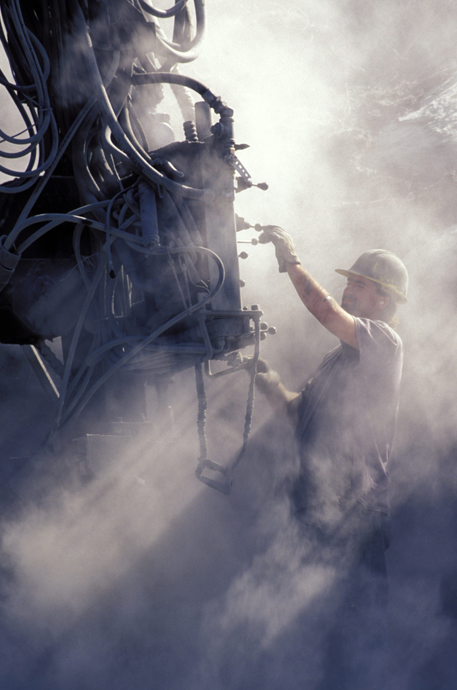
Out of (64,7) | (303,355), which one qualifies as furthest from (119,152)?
(303,355)

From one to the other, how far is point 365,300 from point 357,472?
39.9 inches

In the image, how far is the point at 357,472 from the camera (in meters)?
2.42

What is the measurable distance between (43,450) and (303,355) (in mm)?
2176

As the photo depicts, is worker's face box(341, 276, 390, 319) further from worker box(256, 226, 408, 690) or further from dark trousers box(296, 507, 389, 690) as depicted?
dark trousers box(296, 507, 389, 690)

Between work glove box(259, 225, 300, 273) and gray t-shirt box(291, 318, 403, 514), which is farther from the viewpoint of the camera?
gray t-shirt box(291, 318, 403, 514)

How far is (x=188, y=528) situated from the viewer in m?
3.11

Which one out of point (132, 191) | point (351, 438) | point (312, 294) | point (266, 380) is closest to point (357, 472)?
point (351, 438)

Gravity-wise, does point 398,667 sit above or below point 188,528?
below

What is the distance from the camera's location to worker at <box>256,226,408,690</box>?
2404 millimetres

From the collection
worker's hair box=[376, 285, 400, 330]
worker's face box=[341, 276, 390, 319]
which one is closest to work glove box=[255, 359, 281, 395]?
worker's face box=[341, 276, 390, 319]

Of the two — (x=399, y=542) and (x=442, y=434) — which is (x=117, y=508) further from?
(x=442, y=434)

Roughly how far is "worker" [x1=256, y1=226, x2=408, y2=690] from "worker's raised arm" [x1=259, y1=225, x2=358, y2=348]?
0.56 feet

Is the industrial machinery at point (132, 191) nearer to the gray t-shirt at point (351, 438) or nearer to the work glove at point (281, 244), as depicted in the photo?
the work glove at point (281, 244)

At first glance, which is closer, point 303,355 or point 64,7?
point 64,7
